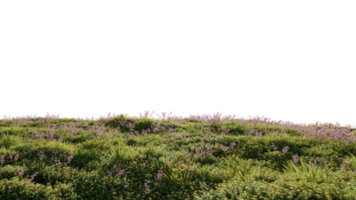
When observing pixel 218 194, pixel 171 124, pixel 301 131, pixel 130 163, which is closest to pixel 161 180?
pixel 130 163

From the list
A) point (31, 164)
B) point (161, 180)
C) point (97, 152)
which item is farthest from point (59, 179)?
point (161, 180)

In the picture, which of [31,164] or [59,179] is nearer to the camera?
[59,179]

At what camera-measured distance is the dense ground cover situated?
5531 mm

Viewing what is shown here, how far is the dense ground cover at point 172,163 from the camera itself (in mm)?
5531

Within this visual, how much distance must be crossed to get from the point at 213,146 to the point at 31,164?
500 cm

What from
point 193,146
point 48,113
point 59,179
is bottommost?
point 59,179

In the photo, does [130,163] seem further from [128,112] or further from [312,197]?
[128,112]

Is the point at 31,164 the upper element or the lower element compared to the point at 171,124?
lower

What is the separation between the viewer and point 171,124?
1190cm

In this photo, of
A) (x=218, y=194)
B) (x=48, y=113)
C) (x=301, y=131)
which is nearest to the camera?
(x=218, y=194)

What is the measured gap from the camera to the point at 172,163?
7.10 metres

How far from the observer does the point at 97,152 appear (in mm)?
8234

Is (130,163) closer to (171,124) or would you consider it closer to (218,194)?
(218,194)

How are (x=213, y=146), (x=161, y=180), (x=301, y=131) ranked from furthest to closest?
1. (x=301, y=131)
2. (x=213, y=146)
3. (x=161, y=180)
